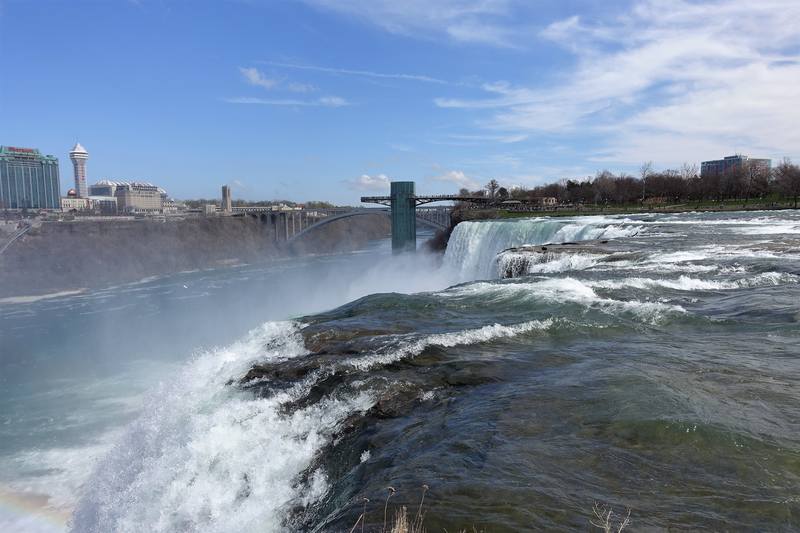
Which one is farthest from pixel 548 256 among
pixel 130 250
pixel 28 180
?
pixel 28 180

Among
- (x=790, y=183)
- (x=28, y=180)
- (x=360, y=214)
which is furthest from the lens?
(x=28, y=180)

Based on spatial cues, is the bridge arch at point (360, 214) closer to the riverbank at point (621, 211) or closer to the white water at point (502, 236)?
the riverbank at point (621, 211)

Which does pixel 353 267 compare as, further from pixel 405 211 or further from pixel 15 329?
pixel 15 329

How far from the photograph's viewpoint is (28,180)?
9062 cm

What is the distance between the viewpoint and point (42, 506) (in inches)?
340

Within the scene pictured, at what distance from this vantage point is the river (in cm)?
361

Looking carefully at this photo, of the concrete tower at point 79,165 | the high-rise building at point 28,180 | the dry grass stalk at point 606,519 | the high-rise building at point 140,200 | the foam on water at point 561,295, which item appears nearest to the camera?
the dry grass stalk at point 606,519

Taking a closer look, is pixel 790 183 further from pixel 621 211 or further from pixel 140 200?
pixel 140 200

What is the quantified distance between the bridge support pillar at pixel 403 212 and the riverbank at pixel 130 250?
20.2 m

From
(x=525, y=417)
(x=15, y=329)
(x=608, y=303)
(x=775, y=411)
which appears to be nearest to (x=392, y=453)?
(x=525, y=417)

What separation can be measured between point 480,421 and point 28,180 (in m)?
109

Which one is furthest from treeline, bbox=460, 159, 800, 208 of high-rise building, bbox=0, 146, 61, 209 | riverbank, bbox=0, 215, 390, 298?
high-rise building, bbox=0, 146, 61, 209

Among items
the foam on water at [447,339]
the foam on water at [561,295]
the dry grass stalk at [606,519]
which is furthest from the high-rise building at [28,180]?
the dry grass stalk at [606,519]

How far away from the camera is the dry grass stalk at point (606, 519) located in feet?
9.96
